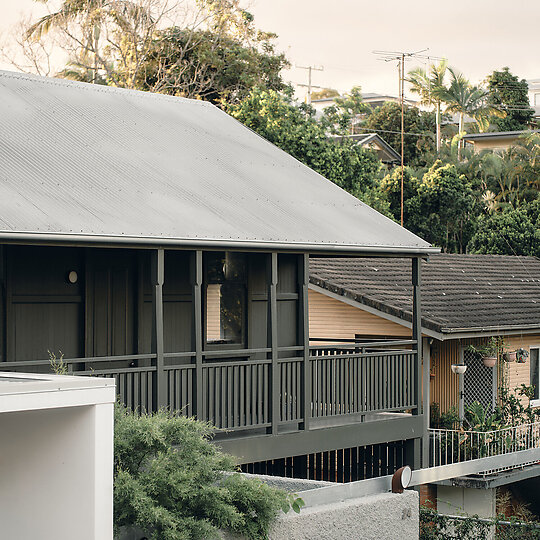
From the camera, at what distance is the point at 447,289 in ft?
81.8

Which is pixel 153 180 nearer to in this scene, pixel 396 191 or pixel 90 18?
pixel 396 191

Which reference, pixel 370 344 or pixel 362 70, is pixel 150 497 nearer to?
pixel 370 344

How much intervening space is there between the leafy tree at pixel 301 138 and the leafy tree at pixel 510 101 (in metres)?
40.3

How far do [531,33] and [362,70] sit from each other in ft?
217

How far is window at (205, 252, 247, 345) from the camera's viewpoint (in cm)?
1653

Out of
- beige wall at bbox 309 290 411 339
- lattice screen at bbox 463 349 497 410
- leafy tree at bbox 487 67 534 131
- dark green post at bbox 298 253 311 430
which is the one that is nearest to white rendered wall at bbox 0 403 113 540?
dark green post at bbox 298 253 311 430

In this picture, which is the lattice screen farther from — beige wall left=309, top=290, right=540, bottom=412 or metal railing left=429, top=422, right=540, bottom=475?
metal railing left=429, top=422, right=540, bottom=475

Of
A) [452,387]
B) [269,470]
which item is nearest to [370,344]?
[269,470]

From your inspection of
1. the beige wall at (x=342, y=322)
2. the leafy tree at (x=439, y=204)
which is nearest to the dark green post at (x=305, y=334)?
the beige wall at (x=342, y=322)

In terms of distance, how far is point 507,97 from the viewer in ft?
237

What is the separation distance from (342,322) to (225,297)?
23.2ft

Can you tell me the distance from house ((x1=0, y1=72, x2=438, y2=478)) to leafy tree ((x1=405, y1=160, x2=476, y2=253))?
2186 centimetres

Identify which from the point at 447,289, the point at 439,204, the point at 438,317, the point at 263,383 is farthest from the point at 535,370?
the point at 439,204

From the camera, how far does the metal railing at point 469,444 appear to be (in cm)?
2062
